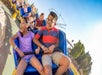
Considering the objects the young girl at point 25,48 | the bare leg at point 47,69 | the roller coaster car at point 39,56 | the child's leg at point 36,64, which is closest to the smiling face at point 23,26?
the young girl at point 25,48

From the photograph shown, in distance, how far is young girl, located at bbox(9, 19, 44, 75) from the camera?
5214mm

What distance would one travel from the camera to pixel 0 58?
26.5ft

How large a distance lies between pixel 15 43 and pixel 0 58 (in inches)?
103

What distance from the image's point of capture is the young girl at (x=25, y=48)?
17.1ft

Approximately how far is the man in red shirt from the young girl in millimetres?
122

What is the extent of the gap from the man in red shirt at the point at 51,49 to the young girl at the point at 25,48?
0.12 meters

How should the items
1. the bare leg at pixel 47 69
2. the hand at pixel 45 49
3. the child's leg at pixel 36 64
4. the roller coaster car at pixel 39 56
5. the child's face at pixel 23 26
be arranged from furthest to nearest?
the child's face at pixel 23 26
the hand at pixel 45 49
the roller coaster car at pixel 39 56
the child's leg at pixel 36 64
the bare leg at pixel 47 69

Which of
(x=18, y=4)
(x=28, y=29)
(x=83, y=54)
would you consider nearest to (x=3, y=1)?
(x=18, y=4)

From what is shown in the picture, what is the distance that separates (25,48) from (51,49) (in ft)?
1.62

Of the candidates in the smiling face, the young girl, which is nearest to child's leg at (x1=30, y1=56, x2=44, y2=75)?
the young girl

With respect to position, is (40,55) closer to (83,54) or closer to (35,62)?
(35,62)

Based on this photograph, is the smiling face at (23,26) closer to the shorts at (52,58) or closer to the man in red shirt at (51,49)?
the man in red shirt at (51,49)

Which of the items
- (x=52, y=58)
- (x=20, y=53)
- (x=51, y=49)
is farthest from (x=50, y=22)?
(x=20, y=53)

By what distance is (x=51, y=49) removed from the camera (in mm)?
5457
